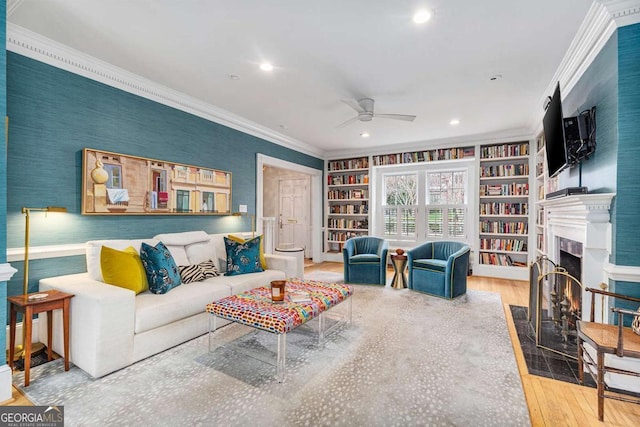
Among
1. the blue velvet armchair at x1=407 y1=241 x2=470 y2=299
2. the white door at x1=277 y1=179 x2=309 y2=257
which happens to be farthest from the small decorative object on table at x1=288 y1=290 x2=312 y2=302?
the white door at x1=277 y1=179 x2=309 y2=257

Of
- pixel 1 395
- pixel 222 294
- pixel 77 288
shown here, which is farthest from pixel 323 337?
pixel 1 395

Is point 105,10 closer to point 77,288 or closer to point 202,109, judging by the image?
point 202,109

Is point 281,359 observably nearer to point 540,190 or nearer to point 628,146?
point 628,146

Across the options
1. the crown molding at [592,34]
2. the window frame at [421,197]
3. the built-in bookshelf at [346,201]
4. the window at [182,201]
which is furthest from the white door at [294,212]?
the crown molding at [592,34]

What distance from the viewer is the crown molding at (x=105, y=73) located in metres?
2.48

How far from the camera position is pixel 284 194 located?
25.8 feet

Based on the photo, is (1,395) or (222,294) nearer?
(1,395)

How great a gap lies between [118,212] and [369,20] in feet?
9.62

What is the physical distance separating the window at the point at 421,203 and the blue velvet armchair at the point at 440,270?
153 centimetres

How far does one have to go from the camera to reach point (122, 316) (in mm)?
2203

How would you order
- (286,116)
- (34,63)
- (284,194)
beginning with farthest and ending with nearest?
(284,194) → (286,116) → (34,63)

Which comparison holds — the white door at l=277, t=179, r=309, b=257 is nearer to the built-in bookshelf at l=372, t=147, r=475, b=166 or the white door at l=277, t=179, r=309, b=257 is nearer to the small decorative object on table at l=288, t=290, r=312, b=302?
the built-in bookshelf at l=372, t=147, r=475, b=166

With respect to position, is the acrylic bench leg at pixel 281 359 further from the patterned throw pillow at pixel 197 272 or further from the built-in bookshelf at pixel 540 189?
the built-in bookshelf at pixel 540 189

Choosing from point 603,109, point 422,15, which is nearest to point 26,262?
point 422,15
